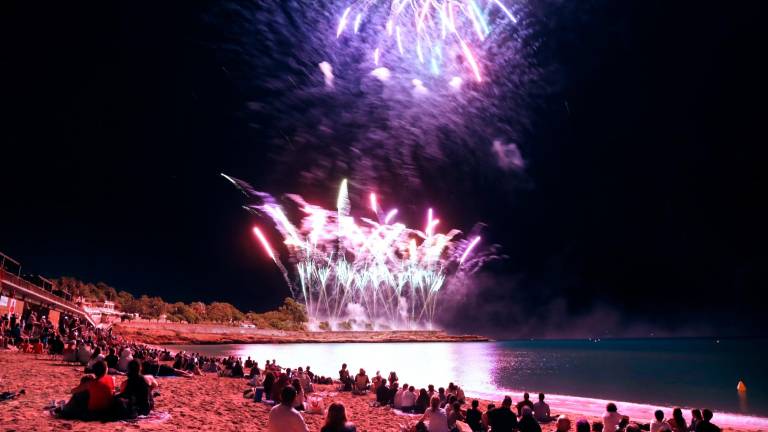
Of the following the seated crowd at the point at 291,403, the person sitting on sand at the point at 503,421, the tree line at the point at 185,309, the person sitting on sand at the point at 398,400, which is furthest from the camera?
the tree line at the point at 185,309

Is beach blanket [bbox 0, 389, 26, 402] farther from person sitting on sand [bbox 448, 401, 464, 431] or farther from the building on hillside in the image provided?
the building on hillside

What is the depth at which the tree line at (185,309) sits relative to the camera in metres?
115

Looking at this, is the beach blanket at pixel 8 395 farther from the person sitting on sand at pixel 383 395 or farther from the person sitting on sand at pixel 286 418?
the person sitting on sand at pixel 383 395

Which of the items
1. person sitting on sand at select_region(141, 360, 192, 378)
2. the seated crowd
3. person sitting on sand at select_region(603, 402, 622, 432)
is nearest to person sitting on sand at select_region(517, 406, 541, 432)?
the seated crowd

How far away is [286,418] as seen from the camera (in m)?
5.63

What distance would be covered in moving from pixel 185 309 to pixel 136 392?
137090 mm

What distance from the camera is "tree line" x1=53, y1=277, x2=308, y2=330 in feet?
378

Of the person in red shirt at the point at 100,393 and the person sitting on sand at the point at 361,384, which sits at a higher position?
the person in red shirt at the point at 100,393

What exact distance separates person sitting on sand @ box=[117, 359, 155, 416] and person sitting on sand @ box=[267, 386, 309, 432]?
13.7 feet

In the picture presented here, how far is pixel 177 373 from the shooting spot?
18.9m

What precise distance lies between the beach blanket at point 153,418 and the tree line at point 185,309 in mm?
99250

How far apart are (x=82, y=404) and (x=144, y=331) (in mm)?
89121

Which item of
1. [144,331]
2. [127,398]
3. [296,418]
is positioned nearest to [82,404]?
[127,398]

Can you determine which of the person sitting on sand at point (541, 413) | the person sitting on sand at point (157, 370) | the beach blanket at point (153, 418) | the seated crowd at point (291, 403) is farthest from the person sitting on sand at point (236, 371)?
the person sitting on sand at point (541, 413)
